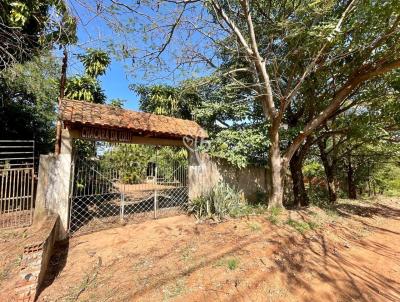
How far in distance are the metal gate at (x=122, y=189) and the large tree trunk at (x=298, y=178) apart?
453cm

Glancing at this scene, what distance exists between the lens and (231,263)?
14.7 feet

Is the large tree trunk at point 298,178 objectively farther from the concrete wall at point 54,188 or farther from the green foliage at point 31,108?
the green foliage at point 31,108

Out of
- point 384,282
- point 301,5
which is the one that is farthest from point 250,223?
point 301,5

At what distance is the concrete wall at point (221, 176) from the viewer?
26.5ft

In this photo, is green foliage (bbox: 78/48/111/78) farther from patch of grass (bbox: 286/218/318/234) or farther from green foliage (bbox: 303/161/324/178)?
green foliage (bbox: 303/161/324/178)

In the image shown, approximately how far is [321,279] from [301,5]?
7.17m

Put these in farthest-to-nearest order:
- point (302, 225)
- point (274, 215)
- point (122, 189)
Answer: point (274, 215), point (122, 189), point (302, 225)

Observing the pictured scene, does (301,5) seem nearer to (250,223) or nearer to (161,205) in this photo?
(250,223)

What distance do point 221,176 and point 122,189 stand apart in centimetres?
328

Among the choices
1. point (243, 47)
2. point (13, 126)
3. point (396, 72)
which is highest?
point (243, 47)

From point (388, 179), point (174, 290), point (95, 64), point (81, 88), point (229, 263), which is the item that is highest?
point (95, 64)

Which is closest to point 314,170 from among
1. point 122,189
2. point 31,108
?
point 122,189

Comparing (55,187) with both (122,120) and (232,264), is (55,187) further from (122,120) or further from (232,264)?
(232,264)

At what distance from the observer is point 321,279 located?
13.6 feet
